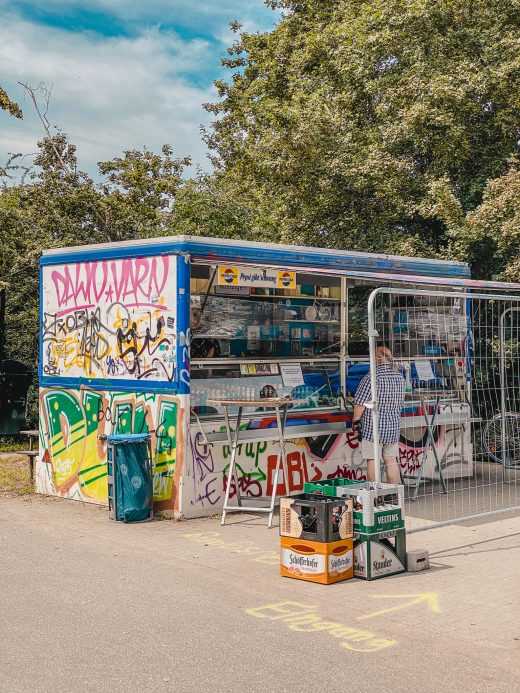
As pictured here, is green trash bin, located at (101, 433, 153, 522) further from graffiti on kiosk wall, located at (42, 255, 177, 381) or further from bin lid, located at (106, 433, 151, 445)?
graffiti on kiosk wall, located at (42, 255, 177, 381)

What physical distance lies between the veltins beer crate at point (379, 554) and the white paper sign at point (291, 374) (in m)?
4.05

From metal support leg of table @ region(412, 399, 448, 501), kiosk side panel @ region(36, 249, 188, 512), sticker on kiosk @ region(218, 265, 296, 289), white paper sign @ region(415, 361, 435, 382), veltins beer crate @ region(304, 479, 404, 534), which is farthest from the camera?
metal support leg of table @ region(412, 399, 448, 501)

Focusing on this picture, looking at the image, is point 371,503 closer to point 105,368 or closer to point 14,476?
point 105,368

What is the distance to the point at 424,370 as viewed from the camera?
941 centimetres

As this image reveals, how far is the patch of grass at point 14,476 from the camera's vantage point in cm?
1120

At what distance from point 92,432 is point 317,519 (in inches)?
171

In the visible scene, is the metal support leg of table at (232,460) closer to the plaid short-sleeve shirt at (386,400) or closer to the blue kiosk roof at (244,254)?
the plaid short-sleeve shirt at (386,400)

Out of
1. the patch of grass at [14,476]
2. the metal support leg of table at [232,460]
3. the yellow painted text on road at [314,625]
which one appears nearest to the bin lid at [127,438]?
the metal support leg of table at [232,460]

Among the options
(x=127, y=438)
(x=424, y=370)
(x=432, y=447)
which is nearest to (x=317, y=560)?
(x=127, y=438)

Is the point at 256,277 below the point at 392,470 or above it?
above

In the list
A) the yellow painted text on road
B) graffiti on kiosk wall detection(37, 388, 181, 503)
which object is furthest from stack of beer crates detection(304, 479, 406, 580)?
graffiti on kiosk wall detection(37, 388, 181, 503)

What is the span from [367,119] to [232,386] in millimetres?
9573

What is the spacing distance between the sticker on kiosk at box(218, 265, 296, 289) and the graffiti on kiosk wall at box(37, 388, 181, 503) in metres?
1.51

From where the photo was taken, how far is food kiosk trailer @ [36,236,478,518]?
9.45 m
